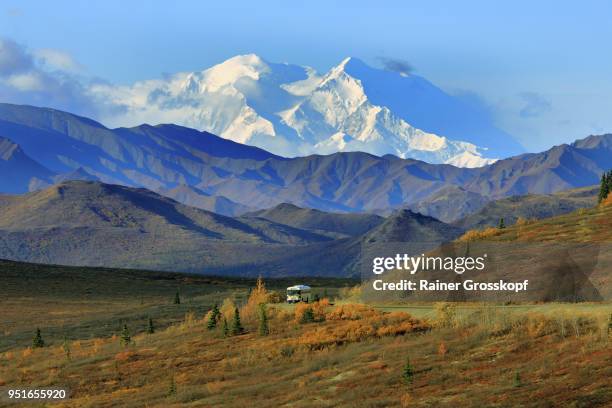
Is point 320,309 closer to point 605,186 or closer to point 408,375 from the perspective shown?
point 408,375

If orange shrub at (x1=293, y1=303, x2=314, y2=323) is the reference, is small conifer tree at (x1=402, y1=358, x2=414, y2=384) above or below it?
below

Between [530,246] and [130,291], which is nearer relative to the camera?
[530,246]

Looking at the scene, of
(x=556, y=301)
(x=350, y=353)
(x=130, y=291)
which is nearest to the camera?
(x=350, y=353)

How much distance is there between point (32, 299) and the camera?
9650 cm

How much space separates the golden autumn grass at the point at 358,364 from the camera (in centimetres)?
2538

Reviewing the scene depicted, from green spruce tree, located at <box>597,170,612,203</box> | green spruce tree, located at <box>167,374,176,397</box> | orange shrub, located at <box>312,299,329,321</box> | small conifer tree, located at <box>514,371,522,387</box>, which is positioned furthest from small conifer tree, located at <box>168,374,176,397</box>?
green spruce tree, located at <box>597,170,612,203</box>

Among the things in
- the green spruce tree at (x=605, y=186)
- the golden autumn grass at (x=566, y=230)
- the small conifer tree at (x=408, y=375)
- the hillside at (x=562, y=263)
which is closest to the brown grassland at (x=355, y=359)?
the small conifer tree at (x=408, y=375)

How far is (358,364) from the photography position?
30.9m

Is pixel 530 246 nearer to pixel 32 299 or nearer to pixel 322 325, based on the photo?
pixel 322 325

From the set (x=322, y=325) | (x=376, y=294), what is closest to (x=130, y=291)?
(x=376, y=294)

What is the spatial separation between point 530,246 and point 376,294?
805 centimetres

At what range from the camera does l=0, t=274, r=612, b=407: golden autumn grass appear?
83.3ft

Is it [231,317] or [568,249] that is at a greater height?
[568,249]

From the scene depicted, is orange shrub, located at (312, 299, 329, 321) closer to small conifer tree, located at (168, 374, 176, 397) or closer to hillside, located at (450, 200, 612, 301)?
hillside, located at (450, 200, 612, 301)
